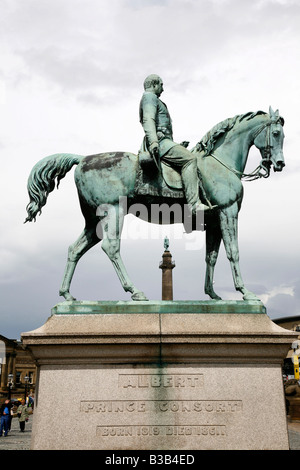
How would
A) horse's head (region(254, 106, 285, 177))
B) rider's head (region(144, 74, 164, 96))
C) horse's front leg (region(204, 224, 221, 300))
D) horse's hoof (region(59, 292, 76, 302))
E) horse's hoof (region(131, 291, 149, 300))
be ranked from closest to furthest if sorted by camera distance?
1. horse's hoof (region(131, 291, 149, 300))
2. horse's hoof (region(59, 292, 76, 302))
3. horse's head (region(254, 106, 285, 177))
4. horse's front leg (region(204, 224, 221, 300))
5. rider's head (region(144, 74, 164, 96))

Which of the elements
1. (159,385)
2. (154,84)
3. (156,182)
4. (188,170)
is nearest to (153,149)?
(156,182)

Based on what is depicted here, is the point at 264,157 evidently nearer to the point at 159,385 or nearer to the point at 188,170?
the point at 188,170

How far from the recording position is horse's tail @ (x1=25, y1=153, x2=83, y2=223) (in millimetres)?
A: 8688

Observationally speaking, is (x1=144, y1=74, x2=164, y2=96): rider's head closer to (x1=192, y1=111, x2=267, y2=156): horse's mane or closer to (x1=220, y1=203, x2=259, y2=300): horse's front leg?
(x1=192, y1=111, x2=267, y2=156): horse's mane

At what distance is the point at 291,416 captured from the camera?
27328 mm

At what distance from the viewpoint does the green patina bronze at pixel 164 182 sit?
27.5ft

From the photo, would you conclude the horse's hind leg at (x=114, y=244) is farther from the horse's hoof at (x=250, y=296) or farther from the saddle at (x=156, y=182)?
the horse's hoof at (x=250, y=296)

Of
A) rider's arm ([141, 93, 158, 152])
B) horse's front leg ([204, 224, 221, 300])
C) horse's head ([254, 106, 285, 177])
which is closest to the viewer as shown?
rider's arm ([141, 93, 158, 152])

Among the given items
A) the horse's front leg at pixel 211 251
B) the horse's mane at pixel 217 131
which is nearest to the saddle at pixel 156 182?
the horse's mane at pixel 217 131

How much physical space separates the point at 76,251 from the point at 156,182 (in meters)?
1.85

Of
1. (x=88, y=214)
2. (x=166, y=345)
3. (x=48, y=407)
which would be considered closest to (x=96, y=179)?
(x=88, y=214)

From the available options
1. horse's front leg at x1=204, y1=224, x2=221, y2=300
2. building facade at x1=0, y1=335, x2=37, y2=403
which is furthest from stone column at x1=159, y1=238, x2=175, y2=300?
horse's front leg at x1=204, y1=224, x2=221, y2=300
